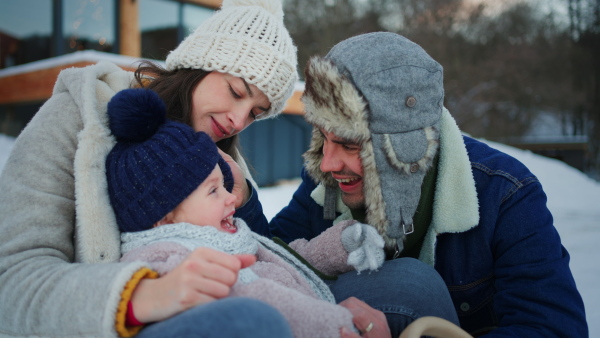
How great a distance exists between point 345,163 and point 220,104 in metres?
0.56

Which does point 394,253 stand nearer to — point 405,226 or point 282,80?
point 405,226

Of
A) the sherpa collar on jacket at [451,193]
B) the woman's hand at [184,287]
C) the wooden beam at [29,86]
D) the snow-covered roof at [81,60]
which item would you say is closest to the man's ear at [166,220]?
the woman's hand at [184,287]

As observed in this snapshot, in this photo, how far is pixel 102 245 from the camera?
1391 millimetres

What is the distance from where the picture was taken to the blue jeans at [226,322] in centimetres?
102

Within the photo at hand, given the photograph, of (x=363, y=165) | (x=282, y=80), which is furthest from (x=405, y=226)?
(x=282, y=80)

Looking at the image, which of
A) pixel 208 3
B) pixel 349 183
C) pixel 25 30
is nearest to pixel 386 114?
pixel 349 183

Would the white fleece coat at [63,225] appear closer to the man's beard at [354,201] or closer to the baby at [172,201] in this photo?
the baby at [172,201]

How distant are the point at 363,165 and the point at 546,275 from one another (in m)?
0.71

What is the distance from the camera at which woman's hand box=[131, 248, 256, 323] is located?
1075 millimetres

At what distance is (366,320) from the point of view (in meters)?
1.46

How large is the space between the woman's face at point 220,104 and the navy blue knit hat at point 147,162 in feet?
1.63

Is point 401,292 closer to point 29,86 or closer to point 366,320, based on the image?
point 366,320

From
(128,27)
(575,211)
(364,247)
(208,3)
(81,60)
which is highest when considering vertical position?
(208,3)

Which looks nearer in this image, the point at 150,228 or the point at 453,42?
the point at 150,228
